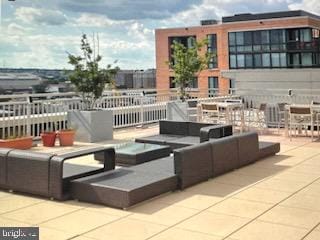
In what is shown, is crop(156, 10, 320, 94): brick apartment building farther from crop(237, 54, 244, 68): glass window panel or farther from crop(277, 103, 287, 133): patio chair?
crop(277, 103, 287, 133): patio chair

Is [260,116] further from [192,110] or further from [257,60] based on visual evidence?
[257,60]

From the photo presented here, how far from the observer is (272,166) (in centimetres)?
706

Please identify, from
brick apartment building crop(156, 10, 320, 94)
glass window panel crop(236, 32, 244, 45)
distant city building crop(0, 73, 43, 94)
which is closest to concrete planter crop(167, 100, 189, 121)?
distant city building crop(0, 73, 43, 94)

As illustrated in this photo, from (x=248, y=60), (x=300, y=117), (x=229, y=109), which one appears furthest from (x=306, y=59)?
(x=300, y=117)

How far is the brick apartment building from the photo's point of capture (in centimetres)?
4025

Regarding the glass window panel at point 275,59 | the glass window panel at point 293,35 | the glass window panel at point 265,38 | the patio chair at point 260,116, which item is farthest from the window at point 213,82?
the patio chair at point 260,116

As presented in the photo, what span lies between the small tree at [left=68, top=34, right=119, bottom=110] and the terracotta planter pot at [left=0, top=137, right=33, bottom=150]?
1.69m

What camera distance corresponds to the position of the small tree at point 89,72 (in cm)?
999

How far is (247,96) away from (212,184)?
8.04m

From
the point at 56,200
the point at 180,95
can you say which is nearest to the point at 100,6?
the point at 180,95

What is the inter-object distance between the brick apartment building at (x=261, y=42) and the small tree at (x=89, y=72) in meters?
25.9

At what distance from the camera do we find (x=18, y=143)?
8773 millimetres

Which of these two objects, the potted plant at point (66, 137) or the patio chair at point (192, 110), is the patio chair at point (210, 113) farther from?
the potted plant at point (66, 137)

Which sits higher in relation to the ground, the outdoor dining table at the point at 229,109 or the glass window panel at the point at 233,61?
the glass window panel at the point at 233,61
